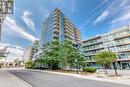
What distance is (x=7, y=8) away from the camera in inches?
274

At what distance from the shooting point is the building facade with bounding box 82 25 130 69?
5416 centimetres

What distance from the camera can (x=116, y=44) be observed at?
5872 centimetres

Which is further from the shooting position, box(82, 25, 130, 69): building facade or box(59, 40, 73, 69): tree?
box(82, 25, 130, 69): building facade

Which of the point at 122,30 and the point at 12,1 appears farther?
the point at 122,30

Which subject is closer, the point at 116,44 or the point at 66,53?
the point at 66,53

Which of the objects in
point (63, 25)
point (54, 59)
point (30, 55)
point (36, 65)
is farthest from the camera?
point (30, 55)

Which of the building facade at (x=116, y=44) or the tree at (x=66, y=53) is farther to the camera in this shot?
the building facade at (x=116, y=44)

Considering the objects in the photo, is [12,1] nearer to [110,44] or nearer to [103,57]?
[103,57]

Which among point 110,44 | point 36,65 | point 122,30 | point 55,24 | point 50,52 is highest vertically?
point 55,24

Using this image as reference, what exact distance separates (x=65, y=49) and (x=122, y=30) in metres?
28.3

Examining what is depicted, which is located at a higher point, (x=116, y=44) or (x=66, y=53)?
(x=116, y=44)

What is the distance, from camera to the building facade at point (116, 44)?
5416 centimetres

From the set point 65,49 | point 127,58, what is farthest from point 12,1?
point 127,58

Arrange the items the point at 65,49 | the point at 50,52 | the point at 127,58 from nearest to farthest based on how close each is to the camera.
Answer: the point at 65,49 → the point at 50,52 → the point at 127,58
